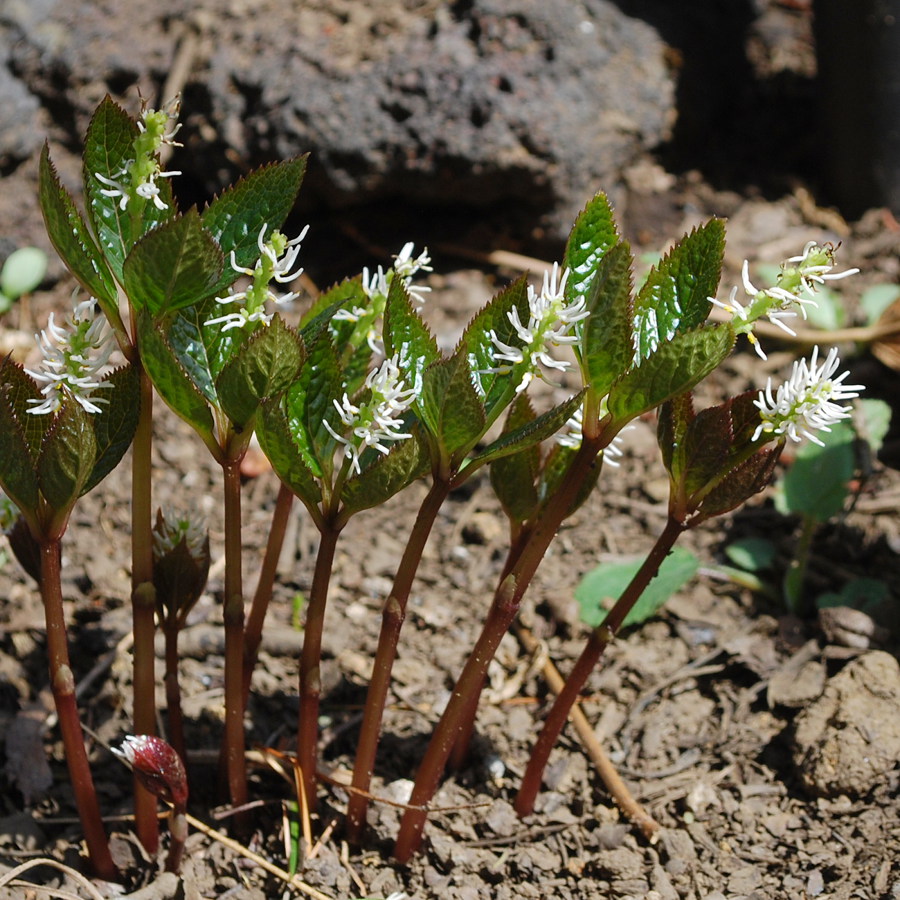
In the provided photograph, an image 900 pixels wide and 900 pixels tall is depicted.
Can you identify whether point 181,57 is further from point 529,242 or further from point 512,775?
point 512,775

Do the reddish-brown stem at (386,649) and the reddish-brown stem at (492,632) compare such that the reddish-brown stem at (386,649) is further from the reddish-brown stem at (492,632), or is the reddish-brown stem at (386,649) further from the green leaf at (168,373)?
the green leaf at (168,373)

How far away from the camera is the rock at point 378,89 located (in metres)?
3.02

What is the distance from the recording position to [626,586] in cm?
211

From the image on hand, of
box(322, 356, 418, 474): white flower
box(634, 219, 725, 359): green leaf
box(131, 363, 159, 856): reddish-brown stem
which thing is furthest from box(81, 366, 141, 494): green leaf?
box(634, 219, 725, 359): green leaf

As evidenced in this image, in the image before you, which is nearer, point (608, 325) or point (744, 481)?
point (608, 325)

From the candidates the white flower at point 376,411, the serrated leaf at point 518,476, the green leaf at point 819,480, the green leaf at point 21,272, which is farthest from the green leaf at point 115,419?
the green leaf at point 21,272

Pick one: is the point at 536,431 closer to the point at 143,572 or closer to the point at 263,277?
the point at 263,277

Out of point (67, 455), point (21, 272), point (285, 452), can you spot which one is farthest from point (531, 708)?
point (21, 272)

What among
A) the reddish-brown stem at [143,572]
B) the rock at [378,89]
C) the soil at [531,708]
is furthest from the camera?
the rock at [378,89]

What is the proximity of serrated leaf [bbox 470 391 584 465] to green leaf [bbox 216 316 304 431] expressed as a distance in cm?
25

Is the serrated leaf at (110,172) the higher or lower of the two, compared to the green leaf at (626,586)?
higher

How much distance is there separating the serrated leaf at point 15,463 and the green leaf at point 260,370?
24 cm

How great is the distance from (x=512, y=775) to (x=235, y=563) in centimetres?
77

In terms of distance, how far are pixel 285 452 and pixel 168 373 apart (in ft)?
0.53
